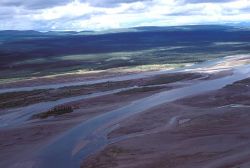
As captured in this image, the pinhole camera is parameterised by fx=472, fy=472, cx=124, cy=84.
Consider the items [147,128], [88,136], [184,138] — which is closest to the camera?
[184,138]

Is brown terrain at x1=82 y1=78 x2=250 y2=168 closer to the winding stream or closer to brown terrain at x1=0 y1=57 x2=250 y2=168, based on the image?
brown terrain at x1=0 y1=57 x2=250 y2=168

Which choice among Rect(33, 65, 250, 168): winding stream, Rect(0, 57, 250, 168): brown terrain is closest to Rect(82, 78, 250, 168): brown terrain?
Rect(0, 57, 250, 168): brown terrain

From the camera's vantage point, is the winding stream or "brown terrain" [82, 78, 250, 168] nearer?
"brown terrain" [82, 78, 250, 168]

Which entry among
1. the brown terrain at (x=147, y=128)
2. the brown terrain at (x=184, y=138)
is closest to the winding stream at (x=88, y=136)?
the brown terrain at (x=147, y=128)

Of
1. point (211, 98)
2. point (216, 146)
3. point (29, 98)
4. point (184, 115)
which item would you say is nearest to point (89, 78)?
point (29, 98)

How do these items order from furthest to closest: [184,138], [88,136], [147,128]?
[147,128]
[88,136]
[184,138]

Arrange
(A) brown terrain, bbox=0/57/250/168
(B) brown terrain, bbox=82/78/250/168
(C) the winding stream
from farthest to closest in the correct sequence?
(C) the winding stream, (A) brown terrain, bbox=0/57/250/168, (B) brown terrain, bbox=82/78/250/168

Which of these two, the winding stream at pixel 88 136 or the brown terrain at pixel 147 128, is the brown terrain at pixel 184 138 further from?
the winding stream at pixel 88 136

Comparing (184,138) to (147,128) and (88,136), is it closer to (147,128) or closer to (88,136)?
(147,128)

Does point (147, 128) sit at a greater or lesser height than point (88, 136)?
greater

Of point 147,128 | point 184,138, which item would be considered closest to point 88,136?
point 147,128

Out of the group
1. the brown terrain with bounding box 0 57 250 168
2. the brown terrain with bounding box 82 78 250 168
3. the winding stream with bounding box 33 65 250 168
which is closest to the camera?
the brown terrain with bounding box 82 78 250 168

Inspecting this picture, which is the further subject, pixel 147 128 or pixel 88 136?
pixel 147 128
